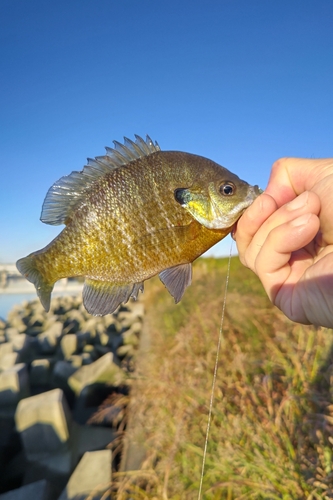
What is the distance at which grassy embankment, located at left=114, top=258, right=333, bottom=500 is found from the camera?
3178 mm

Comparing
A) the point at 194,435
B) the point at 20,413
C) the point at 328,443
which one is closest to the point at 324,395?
the point at 328,443

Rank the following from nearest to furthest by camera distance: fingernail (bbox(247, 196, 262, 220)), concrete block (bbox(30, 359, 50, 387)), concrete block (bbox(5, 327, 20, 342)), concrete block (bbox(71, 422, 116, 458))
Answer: fingernail (bbox(247, 196, 262, 220)) < concrete block (bbox(71, 422, 116, 458)) < concrete block (bbox(30, 359, 50, 387)) < concrete block (bbox(5, 327, 20, 342))

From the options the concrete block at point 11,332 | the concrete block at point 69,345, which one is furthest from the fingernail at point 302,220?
the concrete block at point 11,332

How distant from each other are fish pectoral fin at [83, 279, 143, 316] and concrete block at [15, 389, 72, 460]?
8.09 meters

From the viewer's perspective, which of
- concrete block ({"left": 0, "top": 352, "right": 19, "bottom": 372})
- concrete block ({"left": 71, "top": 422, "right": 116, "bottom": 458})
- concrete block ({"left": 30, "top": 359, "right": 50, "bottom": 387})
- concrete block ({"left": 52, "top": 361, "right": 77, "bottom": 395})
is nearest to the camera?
concrete block ({"left": 71, "top": 422, "right": 116, "bottom": 458})

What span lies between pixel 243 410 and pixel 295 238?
2803 mm

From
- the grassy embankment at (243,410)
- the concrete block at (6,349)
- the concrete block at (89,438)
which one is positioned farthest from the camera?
the concrete block at (6,349)

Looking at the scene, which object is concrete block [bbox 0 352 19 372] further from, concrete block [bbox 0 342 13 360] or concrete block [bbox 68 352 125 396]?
concrete block [bbox 68 352 125 396]

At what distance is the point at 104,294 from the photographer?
4.70 ft

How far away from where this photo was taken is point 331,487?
2775 mm

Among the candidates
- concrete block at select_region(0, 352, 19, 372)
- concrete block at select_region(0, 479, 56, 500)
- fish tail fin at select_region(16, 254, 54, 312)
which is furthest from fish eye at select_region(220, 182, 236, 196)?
concrete block at select_region(0, 352, 19, 372)

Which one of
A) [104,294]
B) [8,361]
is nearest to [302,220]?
[104,294]

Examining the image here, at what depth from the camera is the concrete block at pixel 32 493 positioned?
7.13 metres

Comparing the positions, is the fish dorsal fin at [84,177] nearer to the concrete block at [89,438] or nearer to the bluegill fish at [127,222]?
the bluegill fish at [127,222]
